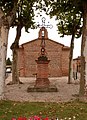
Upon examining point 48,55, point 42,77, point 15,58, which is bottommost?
point 42,77

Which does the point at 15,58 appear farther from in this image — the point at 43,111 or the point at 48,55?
the point at 48,55

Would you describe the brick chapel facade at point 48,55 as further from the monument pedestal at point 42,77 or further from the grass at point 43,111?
the grass at point 43,111

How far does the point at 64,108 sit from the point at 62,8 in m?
8.93

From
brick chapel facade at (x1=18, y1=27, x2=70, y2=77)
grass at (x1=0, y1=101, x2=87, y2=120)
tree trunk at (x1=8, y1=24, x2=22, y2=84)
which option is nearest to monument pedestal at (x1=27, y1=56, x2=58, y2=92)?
tree trunk at (x1=8, y1=24, x2=22, y2=84)

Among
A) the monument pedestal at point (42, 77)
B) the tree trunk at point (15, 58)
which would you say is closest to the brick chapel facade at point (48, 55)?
the tree trunk at point (15, 58)

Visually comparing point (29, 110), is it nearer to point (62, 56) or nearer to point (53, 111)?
point (53, 111)

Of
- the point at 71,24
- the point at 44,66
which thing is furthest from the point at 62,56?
the point at 44,66

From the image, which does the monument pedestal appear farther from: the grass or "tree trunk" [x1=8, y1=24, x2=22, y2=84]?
the grass

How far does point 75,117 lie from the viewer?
9.37m

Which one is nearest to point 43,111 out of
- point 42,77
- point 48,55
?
point 42,77

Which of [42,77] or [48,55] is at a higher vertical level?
[48,55]

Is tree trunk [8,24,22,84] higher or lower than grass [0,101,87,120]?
higher

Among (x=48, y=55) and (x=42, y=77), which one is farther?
(x=48, y=55)

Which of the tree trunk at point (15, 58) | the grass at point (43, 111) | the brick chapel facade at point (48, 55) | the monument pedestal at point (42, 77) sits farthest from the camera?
the brick chapel facade at point (48, 55)
